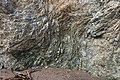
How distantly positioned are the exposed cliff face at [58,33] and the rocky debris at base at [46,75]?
0.60 feet

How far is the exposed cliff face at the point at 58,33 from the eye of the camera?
3633 millimetres

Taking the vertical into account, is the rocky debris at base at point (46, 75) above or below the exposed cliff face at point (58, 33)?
below

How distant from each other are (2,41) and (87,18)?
131cm

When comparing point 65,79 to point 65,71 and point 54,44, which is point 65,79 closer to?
point 65,71

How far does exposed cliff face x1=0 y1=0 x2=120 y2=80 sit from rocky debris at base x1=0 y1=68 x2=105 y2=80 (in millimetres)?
184

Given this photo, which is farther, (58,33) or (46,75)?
(58,33)

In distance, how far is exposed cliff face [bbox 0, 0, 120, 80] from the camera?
3633mm

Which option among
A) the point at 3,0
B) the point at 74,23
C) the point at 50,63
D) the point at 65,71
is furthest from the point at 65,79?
the point at 3,0

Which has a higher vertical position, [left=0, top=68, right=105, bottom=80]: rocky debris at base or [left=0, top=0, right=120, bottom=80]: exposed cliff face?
[left=0, top=0, right=120, bottom=80]: exposed cliff face

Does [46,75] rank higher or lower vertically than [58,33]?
lower

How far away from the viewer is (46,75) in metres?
Result: 3.46

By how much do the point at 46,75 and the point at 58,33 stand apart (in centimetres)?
81

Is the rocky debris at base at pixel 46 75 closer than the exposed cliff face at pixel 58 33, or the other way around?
the rocky debris at base at pixel 46 75

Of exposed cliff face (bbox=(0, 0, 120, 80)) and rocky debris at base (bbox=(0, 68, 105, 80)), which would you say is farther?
exposed cliff face (bbox=(0, 0, 120, 80))
